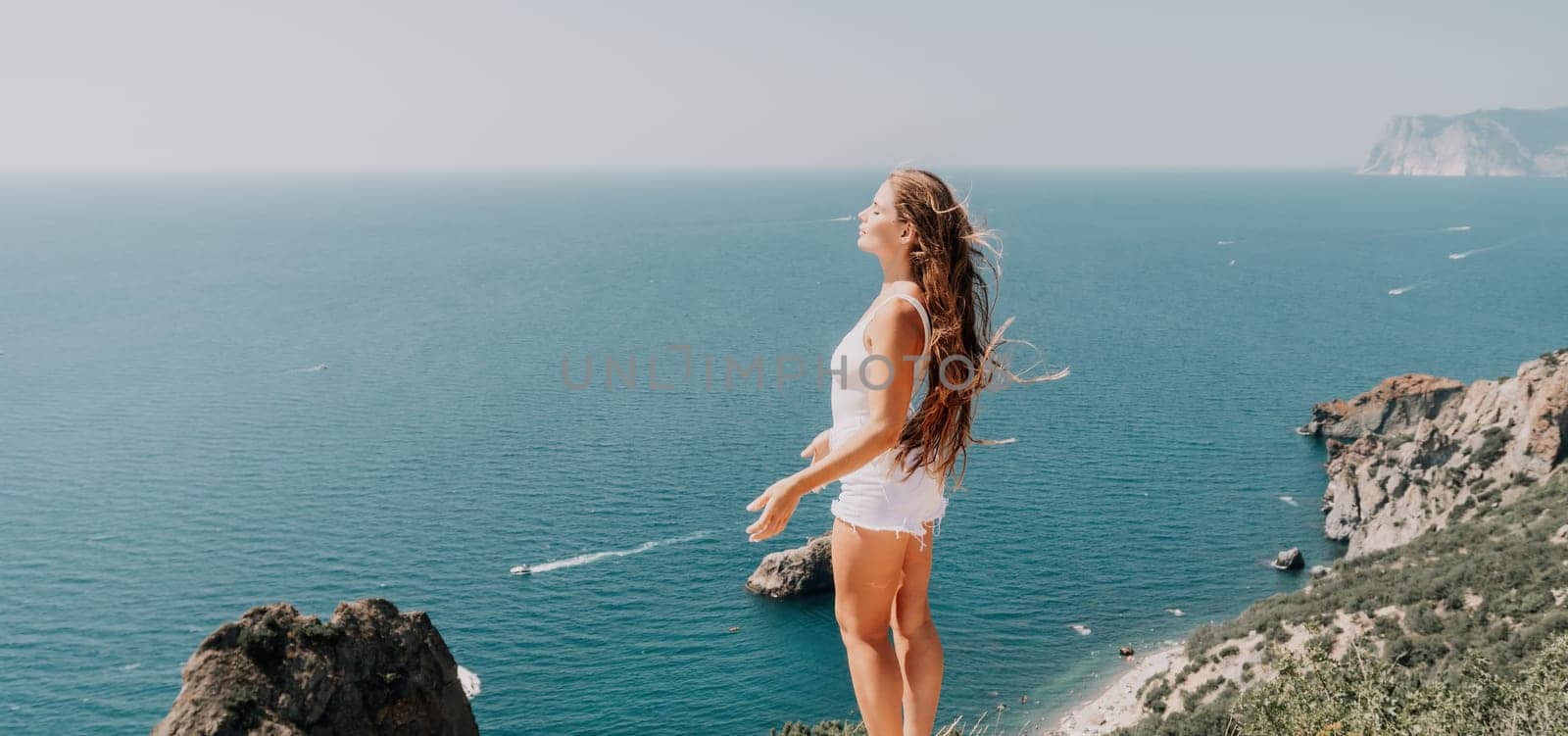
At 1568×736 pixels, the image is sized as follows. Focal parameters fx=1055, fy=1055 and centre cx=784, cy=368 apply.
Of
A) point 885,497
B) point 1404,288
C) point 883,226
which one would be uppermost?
point 883,226

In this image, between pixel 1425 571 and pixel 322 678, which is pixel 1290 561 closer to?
pixel 1425 571

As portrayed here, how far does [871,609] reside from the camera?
15.4 ft

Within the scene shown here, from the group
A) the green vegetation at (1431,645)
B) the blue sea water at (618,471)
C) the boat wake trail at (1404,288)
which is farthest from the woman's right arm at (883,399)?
the boat wake trail at (1404,288)

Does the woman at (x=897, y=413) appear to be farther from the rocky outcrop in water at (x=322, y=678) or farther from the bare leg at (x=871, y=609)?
the rocky outcrop in water at (x=322, y=678)

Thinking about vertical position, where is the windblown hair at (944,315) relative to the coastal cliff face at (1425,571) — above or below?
above

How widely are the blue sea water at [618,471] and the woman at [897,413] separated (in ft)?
4.85

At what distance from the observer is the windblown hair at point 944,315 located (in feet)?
14.3

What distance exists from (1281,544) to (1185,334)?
47.1 m

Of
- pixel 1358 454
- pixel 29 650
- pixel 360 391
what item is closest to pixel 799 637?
pixel 29 650

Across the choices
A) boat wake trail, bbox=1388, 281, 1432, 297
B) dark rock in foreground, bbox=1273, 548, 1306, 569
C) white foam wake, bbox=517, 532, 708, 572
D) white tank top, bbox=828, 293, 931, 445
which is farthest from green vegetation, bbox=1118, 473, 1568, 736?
boat wake trail, bbox=1388, 281, 1432, 297

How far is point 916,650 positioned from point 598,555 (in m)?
47.3

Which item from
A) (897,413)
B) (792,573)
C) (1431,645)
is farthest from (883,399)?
(792,573)

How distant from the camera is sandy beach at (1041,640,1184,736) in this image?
115 ft

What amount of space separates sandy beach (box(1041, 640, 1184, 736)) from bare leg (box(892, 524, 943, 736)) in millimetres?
30167
